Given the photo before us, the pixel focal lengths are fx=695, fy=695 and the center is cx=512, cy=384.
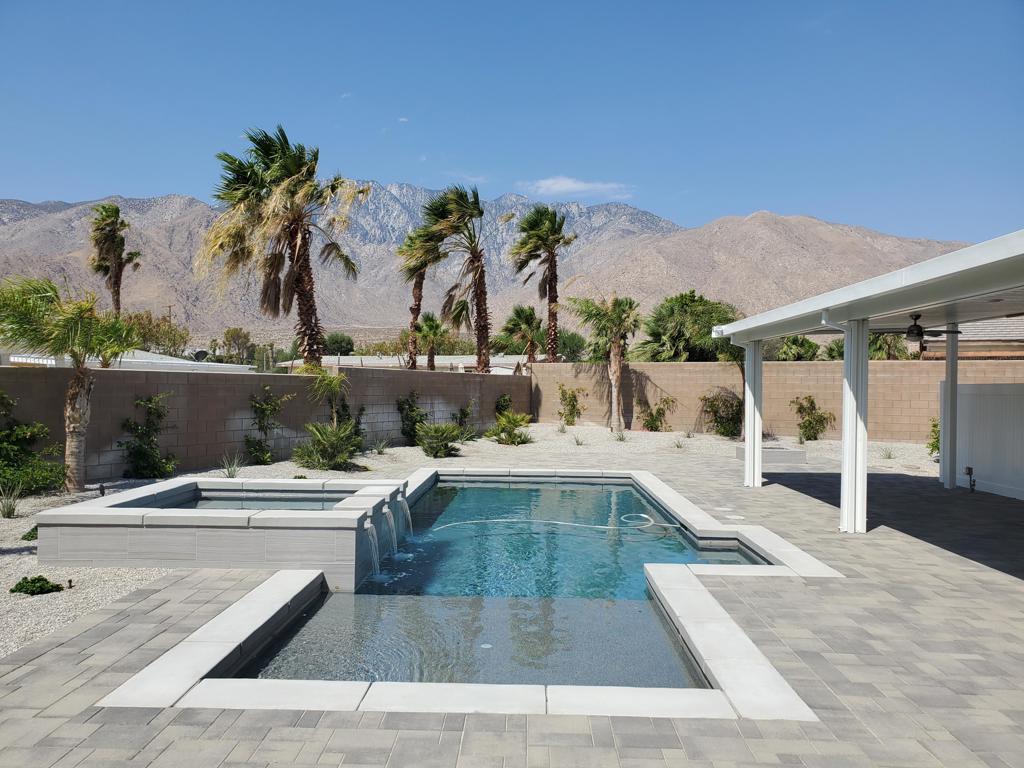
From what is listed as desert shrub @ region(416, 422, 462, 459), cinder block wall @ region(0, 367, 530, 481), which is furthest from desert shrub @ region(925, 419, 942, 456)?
cinder block wall @ region(0, 367, 530, 481)

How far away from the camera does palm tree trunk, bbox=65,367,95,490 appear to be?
934cm

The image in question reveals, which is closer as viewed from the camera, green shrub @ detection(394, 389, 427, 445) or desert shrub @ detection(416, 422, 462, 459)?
desert shrub @ detection(416, 422, 462, 459)

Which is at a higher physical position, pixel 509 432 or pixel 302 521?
pixel 302 521

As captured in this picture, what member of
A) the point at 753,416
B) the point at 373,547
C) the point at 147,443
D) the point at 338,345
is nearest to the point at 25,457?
the point at 147,443

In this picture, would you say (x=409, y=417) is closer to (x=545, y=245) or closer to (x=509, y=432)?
(x=509, y=432)

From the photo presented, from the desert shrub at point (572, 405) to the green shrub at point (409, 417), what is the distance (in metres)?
6.72

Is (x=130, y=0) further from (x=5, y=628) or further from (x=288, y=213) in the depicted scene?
(x=5, y=628)

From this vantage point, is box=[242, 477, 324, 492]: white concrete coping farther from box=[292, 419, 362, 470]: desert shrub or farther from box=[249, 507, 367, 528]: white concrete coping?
box=[292, 419, 362, 470]: desert shrub

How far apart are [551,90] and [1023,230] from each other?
160 ft

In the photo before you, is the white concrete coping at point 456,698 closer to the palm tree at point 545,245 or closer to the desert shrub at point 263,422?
the desert shrub at point 263,422

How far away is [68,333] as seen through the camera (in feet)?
30.2

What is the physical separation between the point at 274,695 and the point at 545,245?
21.2 meters

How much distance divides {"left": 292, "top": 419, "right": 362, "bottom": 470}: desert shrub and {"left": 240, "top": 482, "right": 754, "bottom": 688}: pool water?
3958mm

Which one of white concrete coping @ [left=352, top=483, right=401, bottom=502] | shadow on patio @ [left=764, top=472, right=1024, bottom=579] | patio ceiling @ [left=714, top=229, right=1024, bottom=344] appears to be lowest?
shadow on patio @ [left=764, top=472, right=1024, bottom=579]
